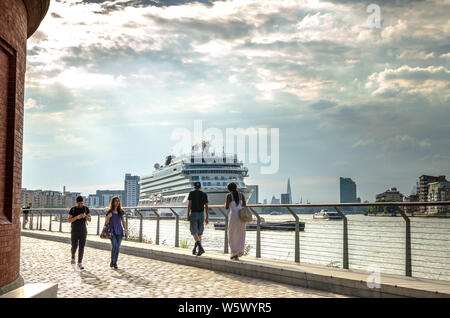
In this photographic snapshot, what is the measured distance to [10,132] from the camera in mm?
7375

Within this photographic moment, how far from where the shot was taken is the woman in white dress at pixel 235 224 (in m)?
10.4

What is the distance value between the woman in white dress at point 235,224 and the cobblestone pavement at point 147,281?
729 millimetres

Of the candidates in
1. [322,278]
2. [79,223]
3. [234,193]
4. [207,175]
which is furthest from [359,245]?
[207,175]

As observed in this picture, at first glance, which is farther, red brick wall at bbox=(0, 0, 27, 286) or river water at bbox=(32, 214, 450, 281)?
river water at bbox=(32, 214, 450, 281)

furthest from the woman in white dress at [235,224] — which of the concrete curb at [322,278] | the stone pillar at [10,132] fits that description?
the stone pillar at [10,132]

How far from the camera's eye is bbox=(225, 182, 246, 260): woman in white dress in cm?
1041

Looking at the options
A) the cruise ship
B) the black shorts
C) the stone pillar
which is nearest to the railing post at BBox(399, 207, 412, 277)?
the black shorts

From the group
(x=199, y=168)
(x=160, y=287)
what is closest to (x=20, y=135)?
(x=160, y=287)

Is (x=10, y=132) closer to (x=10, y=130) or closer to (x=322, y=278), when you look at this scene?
(x=10, y=130)

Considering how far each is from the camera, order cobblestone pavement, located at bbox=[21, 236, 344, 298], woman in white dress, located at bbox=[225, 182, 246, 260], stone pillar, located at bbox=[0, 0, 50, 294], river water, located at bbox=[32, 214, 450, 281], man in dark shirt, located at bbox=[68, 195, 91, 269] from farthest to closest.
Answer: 1. man in dark shirt, located at bbox=[68, 195, 91, 269]
2. woman in white dress, located at bbox=[225, 182, 246, 260]
3. river water, located at bbox=[32, 214, 450, 281]
4. cobblestone pavement, located at bbox=[21, 236, 344, 298]
5. stone pillar, located at bbox=[0, 0, 50, 294]

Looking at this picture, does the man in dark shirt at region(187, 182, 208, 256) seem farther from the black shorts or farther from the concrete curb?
the concrete curb

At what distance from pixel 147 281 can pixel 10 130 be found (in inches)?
137

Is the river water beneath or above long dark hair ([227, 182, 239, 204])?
beneath
